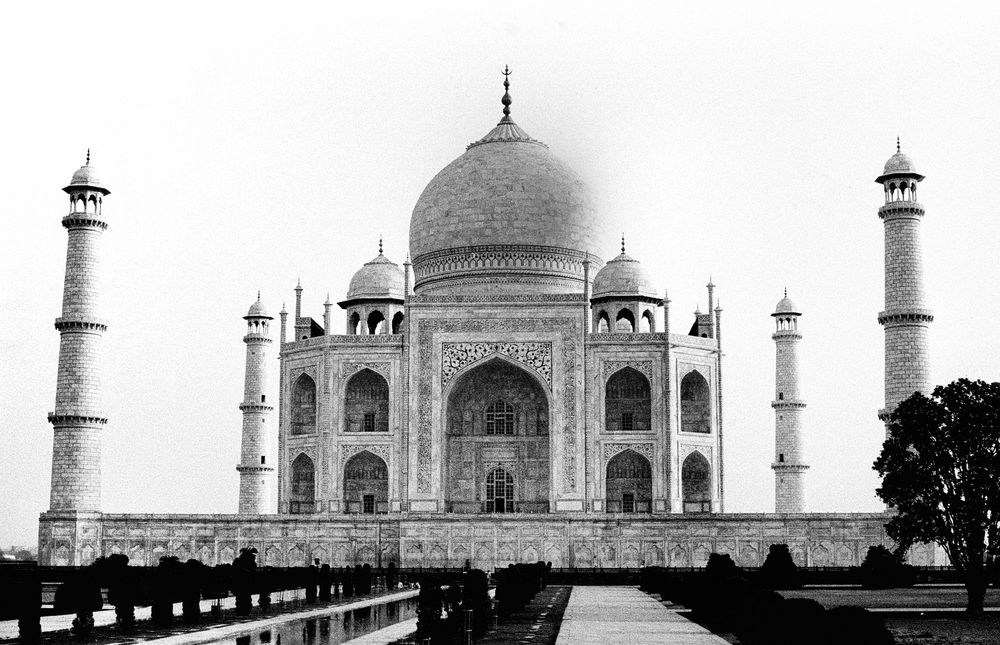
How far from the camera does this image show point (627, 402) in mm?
31266

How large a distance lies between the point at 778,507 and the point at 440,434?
989 cm

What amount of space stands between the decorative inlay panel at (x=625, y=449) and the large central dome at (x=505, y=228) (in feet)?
15.9

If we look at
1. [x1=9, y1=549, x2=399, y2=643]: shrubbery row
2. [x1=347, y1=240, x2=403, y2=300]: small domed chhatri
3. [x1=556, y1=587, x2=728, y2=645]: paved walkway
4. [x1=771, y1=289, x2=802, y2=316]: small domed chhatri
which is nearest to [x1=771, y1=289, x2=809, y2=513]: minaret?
[x1=771, y1=289, x2=802, y2=316]: small domed chhatri

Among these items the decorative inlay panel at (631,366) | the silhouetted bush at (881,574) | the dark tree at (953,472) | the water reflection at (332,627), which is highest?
the decorative inlay panel at (631,366)

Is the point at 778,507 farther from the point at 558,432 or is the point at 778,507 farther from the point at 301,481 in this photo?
the point at 301,481

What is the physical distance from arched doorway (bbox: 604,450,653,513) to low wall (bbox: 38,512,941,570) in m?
3.11

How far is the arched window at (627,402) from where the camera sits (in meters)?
31.1

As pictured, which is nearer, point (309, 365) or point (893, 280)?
point (893, 280)

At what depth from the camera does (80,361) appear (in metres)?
28.1

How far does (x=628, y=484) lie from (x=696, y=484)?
61.7 inches

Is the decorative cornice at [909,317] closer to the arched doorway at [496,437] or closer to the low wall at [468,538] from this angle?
the low wall at [468,538]

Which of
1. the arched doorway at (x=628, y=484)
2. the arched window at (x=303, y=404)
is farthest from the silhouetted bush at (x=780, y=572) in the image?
the arched window at (x=303, y=404)

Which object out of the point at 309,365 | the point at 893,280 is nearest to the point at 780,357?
the point at 893,280

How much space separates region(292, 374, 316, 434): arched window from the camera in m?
31.9
